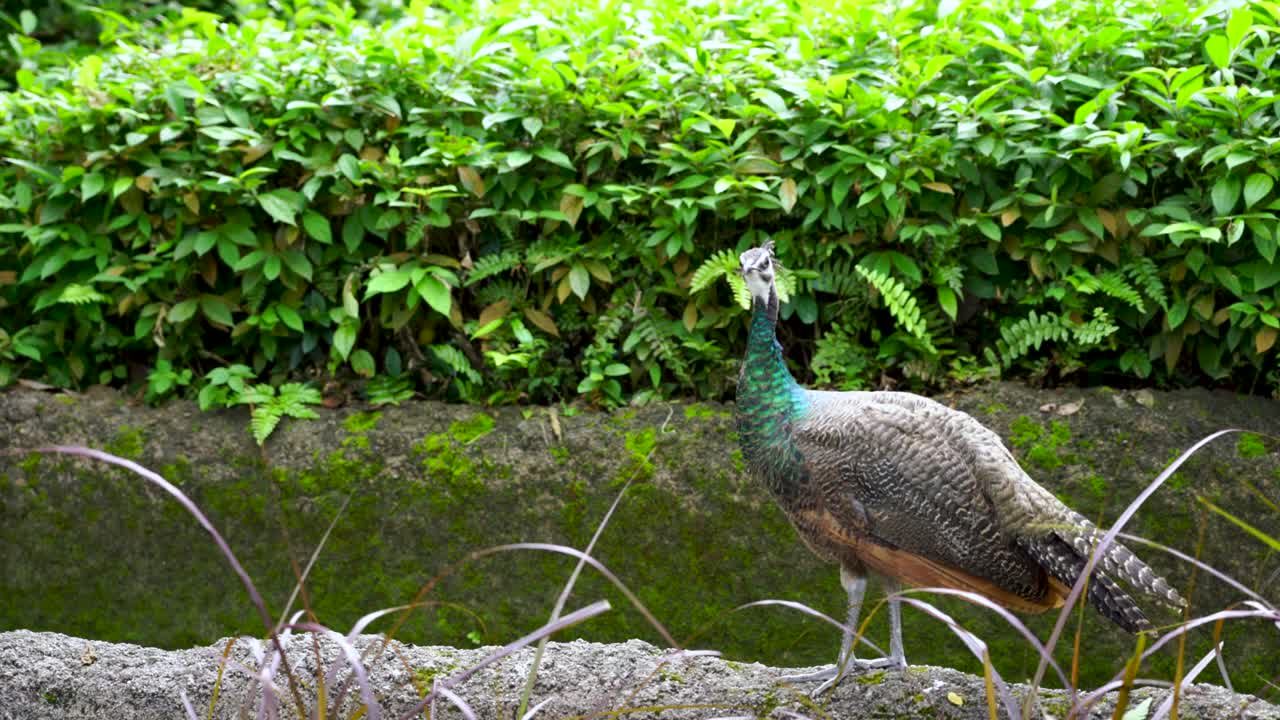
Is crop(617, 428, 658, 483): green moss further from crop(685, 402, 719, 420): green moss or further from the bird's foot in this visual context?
the bird's foot

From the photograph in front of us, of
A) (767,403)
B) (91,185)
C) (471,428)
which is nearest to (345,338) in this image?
(471,428)

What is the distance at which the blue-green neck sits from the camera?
3533mm

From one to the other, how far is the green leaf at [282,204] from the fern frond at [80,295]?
779 millimetres

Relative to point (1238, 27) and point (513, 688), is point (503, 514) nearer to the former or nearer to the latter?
point (513, 688)

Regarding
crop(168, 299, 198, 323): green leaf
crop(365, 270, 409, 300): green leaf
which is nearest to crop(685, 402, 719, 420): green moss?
crop(365, 270, 409, 300): green leaf

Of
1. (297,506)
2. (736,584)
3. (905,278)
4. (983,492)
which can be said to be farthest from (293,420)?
(983,492)

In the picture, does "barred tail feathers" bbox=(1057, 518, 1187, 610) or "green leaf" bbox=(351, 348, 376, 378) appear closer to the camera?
"barred tail feathers" bbox=(1057, 518, 1187, 610)

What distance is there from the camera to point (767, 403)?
140 inches

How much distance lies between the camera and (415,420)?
4.98 meters

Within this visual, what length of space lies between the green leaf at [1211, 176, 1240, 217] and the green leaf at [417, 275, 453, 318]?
9.64 feet

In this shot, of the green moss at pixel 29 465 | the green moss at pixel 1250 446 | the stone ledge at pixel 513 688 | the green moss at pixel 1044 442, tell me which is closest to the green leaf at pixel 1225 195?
the green moss at pixel 1250 446

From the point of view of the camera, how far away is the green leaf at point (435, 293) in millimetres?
Answer: 4867

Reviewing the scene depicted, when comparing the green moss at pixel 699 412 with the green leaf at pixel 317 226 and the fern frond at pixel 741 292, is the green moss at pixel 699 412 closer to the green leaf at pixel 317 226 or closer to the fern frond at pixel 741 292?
the fern frond at pixel 741 292

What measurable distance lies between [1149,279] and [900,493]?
6.01 feet
